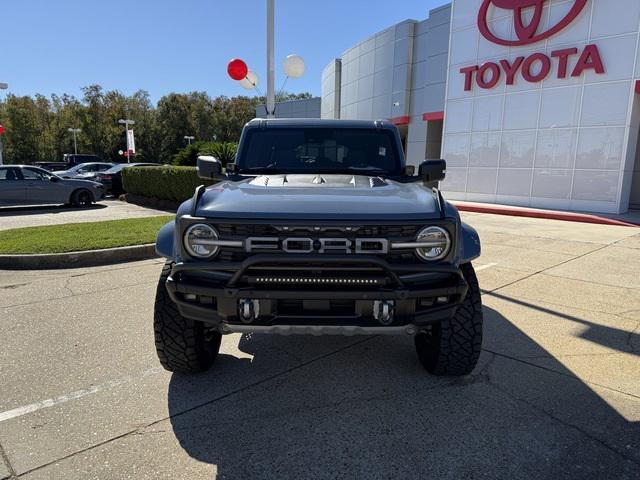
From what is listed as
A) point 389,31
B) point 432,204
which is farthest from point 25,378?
point 389,31

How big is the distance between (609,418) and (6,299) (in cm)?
563

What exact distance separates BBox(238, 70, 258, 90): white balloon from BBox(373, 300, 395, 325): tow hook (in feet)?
34.4

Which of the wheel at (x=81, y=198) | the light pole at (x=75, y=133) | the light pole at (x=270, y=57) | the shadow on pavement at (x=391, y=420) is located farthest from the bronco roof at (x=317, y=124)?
the light pole at (x=75, y=133)

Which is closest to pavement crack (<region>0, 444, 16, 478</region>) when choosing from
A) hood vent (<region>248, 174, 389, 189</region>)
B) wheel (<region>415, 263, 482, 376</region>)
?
hood vent (<region>248, 174, 389, 189</region>)

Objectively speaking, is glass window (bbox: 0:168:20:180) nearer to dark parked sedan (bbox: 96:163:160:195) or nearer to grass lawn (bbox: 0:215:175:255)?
dark parked sedan (bbox: 96:163:160:195)

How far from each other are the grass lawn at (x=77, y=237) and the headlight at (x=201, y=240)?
16.5 feet

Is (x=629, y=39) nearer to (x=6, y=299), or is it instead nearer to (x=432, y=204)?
(x=432, y=204)

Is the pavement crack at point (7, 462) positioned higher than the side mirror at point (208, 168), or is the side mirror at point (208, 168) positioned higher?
the side mirror at point (208, 168)

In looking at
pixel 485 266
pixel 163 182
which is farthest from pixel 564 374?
pixel 163 182

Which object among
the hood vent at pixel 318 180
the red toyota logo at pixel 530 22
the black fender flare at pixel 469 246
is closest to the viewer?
the black fender flare at pixel 469 246

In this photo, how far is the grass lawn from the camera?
683cm

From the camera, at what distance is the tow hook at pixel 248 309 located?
2463 mm

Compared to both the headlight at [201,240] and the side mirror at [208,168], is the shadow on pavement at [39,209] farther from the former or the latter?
the headlight at [201,240]

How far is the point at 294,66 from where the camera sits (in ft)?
37.6
